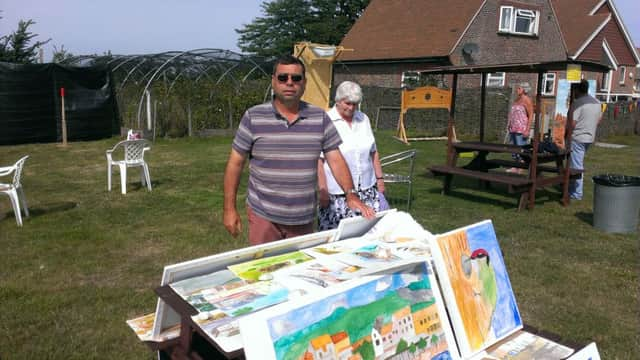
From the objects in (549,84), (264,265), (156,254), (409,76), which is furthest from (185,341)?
(549,84)

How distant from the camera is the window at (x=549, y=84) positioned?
2731 cm

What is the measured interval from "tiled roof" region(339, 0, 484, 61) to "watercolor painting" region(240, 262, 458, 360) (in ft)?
73.9

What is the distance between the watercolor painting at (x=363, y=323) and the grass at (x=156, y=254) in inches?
34.6

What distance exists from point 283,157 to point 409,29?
24.7m

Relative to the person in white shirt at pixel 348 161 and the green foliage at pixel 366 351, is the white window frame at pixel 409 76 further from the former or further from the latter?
the green foliage at pixel 366 351

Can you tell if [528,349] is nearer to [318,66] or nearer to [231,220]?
[231,220]

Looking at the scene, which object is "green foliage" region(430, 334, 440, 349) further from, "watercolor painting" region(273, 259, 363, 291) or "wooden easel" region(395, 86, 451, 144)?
"wooden easel" region(395, 86, 451, 144)

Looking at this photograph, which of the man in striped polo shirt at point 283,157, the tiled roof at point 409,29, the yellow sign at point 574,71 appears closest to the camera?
the man in striped polo shirt at point 283,157

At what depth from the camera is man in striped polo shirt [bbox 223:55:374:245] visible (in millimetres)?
3121

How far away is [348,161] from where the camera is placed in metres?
4.23

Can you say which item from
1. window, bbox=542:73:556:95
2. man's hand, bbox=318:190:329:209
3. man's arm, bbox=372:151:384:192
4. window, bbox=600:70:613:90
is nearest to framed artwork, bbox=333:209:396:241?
man's hand, bbox=318:190:329:209

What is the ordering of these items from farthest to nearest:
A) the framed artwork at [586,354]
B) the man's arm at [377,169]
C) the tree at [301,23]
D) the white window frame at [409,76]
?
1. the tree at [301,23]
2. the white window frame at [409,76]
3. the man's arm at [377,169]
4. the framed artwork at [586,354]

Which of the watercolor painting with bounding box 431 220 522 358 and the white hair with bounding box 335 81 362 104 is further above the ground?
the white hair with bounding box 335 81 362 104

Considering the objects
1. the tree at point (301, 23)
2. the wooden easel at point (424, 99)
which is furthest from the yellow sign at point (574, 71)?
Result: the tree at point (301, 23)
